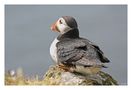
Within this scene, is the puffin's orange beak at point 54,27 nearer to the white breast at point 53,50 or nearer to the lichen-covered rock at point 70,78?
the white breast at point 53,50

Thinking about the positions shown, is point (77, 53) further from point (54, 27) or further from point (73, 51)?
point (54, 27)

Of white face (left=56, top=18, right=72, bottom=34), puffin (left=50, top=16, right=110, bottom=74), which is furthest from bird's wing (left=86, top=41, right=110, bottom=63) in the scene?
white face (left=56, top=18, right=72, bottom=34)

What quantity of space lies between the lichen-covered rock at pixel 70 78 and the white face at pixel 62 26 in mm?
227

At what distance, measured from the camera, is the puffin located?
2.35 m

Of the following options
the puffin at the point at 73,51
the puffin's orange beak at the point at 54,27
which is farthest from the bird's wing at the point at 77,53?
the puffin's orange beak at the point at 54,27

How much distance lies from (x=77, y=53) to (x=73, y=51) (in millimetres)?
29

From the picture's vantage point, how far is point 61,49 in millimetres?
2400

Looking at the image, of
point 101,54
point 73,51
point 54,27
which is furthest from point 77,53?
point 54,27

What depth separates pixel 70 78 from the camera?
2.39m

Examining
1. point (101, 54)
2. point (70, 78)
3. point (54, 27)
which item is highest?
point (54, 27)
